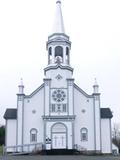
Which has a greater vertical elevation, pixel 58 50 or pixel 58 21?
pixel 58 21

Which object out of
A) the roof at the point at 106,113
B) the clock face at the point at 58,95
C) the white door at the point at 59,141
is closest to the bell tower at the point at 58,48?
the clock face at the point at 58,95

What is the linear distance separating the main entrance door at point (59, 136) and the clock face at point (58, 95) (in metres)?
3.57

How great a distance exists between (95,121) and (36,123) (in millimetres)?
8310

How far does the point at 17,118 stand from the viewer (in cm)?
5603

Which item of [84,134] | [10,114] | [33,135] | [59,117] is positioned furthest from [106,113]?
[10,114]

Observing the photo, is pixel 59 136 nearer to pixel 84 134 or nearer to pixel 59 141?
pixel 59 141

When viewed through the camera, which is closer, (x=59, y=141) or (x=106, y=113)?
(x=59, y=141)

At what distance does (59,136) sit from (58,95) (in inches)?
228

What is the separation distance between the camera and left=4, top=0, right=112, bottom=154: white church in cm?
5547

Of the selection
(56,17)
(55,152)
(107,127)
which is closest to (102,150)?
(107,127)

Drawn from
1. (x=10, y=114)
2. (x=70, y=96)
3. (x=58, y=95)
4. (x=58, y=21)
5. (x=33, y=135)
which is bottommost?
(x=33, y=135)

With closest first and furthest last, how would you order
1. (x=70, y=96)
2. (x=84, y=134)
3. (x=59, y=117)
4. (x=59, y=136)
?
(x=59, y=136)
(x=59, y=117)
(x=84, y=134)
(x=70, y=96)

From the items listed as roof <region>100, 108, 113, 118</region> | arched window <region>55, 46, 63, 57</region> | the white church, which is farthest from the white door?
arched window <region>55, 46, 63, 57</region>

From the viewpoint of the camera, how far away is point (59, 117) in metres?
55.8
